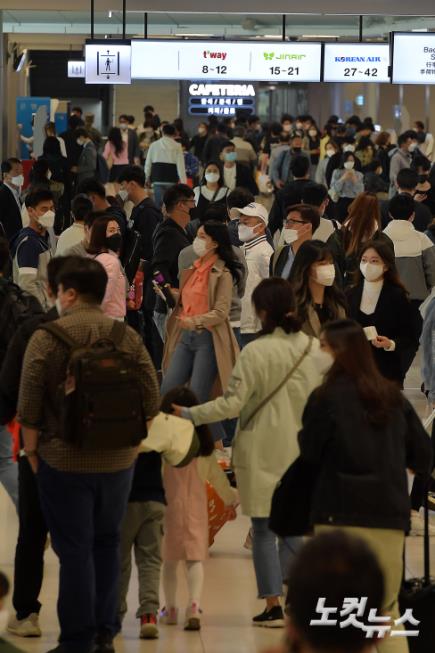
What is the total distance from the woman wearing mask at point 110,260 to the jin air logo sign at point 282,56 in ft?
33.6

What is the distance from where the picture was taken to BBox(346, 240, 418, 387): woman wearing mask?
679cm

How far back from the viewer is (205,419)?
5219 millimetres

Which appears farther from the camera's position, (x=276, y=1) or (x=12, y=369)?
(x=276, y=1)

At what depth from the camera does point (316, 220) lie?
8.02m

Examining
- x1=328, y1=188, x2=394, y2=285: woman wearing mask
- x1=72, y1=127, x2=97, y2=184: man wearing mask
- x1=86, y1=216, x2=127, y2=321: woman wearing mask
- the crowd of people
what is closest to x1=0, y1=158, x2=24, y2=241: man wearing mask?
the crowd of people

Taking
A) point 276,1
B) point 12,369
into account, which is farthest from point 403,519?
point 276,1

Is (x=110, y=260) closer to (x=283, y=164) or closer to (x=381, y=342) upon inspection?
(x=381, y=342)

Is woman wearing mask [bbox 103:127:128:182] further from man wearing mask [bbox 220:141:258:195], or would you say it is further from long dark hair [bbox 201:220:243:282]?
long dark hair [bbox 201:220:243:282]

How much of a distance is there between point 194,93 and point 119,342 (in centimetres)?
2167

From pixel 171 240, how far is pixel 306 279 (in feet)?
8.36

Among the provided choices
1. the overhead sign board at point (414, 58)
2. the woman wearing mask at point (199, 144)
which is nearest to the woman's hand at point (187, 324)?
the overhead sign board at point (414, 58)

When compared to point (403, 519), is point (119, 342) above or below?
above

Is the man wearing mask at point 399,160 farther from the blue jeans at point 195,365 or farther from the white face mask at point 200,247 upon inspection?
the blue jeans at point 195,365

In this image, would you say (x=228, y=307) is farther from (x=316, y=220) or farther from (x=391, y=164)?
(x=391, y=164)
